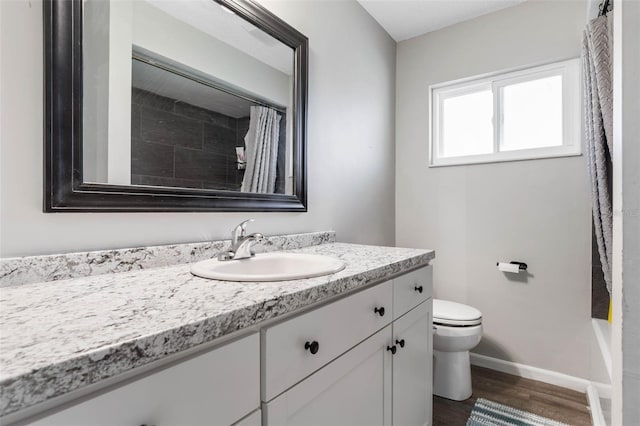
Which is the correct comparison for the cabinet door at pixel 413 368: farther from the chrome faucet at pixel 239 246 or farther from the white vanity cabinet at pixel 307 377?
the chrome faucet at pixel 239 246

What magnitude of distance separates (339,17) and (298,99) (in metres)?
0.71

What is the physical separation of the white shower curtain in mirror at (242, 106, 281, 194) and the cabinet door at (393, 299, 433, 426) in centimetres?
80

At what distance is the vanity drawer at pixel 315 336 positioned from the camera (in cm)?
70

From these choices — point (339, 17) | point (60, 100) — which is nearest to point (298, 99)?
point (339, 17)

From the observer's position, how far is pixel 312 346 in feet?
2.62

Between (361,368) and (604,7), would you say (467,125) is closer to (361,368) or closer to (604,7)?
(604,7)

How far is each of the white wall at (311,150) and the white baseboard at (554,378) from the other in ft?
3.44

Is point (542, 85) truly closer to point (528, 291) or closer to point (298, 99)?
point (528, 291)

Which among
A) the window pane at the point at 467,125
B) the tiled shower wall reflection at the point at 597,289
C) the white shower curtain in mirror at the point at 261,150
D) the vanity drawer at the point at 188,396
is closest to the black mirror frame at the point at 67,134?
the white shower curtain in mirror at the point at 261,150

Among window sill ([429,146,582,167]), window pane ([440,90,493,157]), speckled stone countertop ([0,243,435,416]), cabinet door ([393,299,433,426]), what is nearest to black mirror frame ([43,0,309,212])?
speckled stone countertop ([0,243,435,416])

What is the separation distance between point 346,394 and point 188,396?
20.8 inches

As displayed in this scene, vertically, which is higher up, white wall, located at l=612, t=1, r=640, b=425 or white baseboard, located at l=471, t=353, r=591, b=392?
white wall, located at l=612, t=1, r=640, b=425

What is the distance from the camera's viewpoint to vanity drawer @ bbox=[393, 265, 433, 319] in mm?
1202

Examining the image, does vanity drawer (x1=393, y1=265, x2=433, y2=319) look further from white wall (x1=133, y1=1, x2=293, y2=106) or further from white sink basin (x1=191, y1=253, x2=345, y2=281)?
white wall (x1=133, y1=1, x2=293, y2=106)
